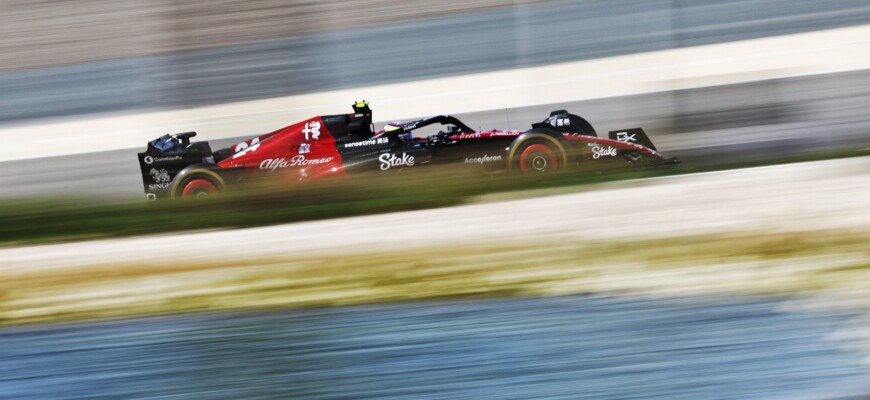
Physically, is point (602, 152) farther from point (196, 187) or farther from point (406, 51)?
point (406, 51)

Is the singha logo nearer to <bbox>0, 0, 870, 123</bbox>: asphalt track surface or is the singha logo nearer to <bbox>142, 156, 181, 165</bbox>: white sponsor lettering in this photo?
<bbox>142, 156, 181, 165</bbox>: white sponsor lettering

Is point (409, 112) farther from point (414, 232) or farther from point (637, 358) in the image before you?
point (637, 358)

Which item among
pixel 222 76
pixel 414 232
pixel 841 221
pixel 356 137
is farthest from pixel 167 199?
pixel 841 221

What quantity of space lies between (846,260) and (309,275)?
2722 millimetres

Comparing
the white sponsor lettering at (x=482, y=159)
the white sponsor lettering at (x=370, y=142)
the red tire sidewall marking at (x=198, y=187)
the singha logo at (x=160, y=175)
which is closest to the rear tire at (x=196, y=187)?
the red tire sidewall marking at (x=198, y=187)

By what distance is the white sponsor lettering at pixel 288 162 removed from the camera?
8.34 m

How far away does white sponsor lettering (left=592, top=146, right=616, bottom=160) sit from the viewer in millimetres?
7816

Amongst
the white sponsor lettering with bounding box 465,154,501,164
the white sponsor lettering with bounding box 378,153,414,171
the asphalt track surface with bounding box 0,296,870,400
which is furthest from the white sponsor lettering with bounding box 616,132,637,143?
the asphalt track surface with bounding box 0,296,870,400

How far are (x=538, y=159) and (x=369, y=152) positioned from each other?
137cm

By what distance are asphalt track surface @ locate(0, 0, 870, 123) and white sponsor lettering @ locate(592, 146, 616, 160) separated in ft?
11.5

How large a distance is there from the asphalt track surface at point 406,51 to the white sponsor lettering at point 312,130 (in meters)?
3.30

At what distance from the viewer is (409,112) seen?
38.4ft

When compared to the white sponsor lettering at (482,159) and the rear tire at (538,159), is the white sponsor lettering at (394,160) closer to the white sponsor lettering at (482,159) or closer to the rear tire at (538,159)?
the white sponsor lettering at (482,159)

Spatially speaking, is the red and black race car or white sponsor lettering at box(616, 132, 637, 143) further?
white sponsor lettering at box(616, 132, 637, 143)
